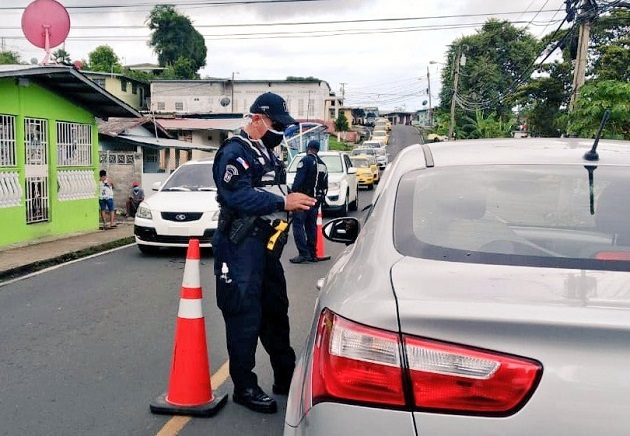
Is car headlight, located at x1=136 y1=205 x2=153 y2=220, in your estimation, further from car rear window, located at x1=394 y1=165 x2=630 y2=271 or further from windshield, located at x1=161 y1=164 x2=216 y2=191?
car rear window, located at x1=394 y1=165 x2=630 y2=271

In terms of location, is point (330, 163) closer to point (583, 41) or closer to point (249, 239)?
point (583, 41)

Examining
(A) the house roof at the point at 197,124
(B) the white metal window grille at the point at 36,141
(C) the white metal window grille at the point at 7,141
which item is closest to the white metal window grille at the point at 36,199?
(B) the white metal window grille at the point at 36,141

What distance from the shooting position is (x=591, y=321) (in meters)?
1.57

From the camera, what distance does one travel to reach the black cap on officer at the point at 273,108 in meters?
4.12

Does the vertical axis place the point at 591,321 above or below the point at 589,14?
below

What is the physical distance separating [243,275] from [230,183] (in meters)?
0.56

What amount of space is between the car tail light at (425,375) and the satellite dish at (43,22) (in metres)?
13.1

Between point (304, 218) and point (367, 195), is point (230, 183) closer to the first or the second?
point (304, 218)

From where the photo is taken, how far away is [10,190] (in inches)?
462

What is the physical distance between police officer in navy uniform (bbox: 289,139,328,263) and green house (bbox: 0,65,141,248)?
17.6 feet

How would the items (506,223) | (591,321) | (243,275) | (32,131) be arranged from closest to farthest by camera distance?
1. (591,321)
2. (506,223)
3. (243,275)
4. (32,131)

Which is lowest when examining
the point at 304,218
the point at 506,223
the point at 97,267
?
the point at 97,267

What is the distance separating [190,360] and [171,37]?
80983 mm

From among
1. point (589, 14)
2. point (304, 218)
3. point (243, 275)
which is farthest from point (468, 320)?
point (589, 14)
